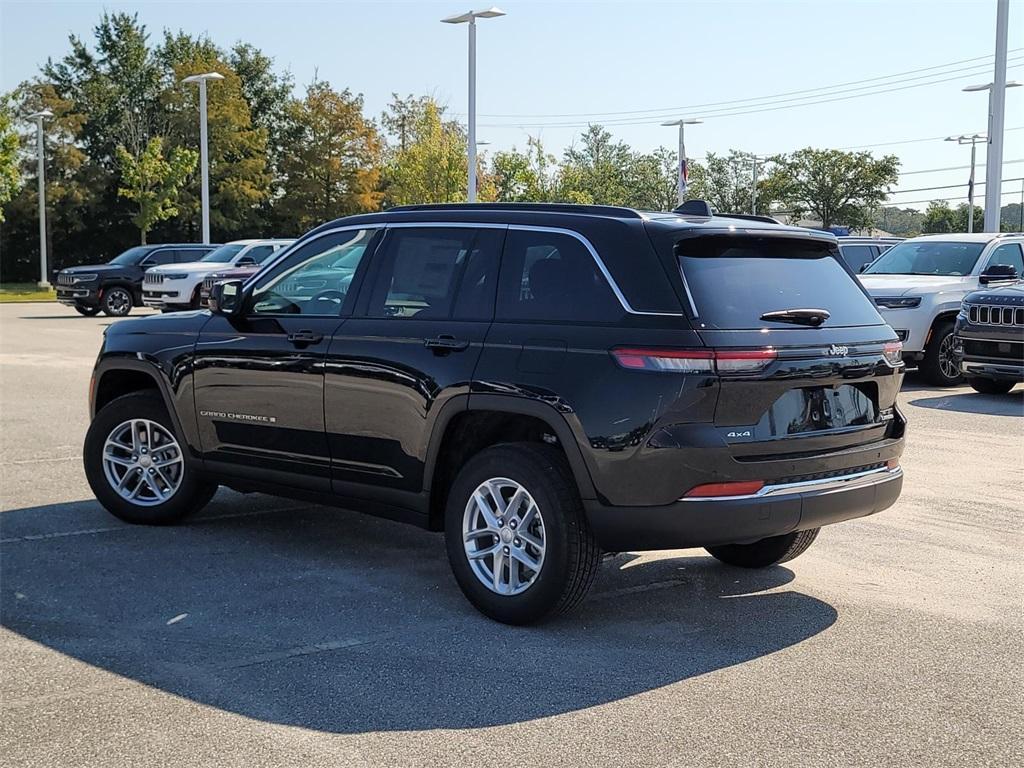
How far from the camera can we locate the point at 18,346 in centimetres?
1983

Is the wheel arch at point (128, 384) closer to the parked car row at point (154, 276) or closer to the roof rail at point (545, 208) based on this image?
the roof rail at point (545, 208)

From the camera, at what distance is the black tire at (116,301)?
1121 inches

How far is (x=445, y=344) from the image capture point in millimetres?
5594

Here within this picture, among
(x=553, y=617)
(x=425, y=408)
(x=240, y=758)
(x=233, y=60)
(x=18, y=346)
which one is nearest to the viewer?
(x=240, y=758)

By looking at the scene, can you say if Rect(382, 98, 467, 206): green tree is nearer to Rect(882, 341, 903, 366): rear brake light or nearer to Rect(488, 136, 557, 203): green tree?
Rect(488, 136, 557, 203): green tree

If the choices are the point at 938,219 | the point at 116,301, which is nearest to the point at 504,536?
the point at 116,301

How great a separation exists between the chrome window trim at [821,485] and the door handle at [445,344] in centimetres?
129

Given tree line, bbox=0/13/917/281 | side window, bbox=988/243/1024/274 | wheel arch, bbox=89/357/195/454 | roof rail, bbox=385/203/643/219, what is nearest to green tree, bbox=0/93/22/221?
tree line, bbox=0/13/917/281

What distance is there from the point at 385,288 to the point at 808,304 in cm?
205

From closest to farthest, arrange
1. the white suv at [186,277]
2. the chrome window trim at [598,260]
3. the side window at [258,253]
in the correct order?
the chrome window trim at [598,260], the white suv at [186,277], the side window at [258,253]

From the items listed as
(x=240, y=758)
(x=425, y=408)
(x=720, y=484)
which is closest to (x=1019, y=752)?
(x=720, y=484)


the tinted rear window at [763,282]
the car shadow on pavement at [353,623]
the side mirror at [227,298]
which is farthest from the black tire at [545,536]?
the side mirror at [227,298]

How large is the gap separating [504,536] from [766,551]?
1.67 metres

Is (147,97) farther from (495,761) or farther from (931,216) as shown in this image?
(495,761)
